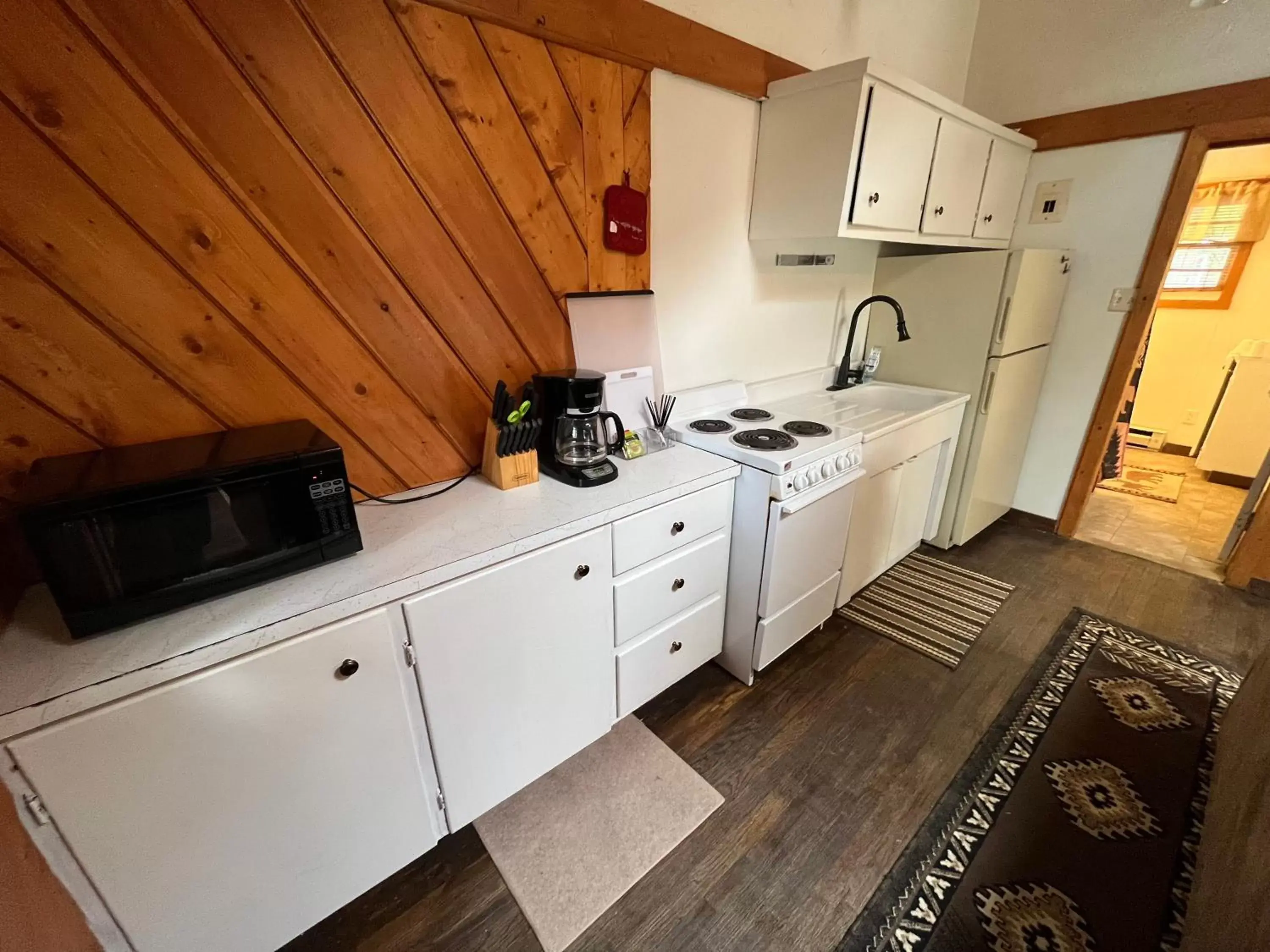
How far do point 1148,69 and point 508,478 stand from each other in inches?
141

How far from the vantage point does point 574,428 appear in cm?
160

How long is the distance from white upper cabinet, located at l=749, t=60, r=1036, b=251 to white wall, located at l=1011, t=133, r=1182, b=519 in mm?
830

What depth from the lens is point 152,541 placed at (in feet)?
2.96

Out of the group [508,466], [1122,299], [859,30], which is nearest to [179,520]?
[508,466]

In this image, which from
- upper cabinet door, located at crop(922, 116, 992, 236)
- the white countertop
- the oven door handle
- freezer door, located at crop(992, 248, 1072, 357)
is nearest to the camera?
the white countertop

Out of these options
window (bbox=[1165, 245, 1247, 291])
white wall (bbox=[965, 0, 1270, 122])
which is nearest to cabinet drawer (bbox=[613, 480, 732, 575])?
white wall (bbox=[965, 0, 1270, 122])

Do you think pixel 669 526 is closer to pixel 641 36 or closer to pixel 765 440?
pixel 765 440

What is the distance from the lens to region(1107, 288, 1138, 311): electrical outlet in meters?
2.65

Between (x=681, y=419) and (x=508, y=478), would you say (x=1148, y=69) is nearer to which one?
(x=681, y=419)

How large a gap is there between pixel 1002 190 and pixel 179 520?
358cm

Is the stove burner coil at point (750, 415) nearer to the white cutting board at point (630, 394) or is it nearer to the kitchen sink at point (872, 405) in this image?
the kitchen sink at point (872, 405)

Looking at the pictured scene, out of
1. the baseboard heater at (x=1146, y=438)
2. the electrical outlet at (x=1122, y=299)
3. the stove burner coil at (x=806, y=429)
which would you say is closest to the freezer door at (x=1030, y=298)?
the electrical outlet at (x=1122, y=299)

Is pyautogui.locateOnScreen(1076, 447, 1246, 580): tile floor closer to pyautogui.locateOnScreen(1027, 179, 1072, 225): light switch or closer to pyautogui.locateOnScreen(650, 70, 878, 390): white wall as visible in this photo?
pyautogui.locateOnScreen(1027, 179, 1072, 225): light switch

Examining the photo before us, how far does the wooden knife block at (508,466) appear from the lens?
147cm
